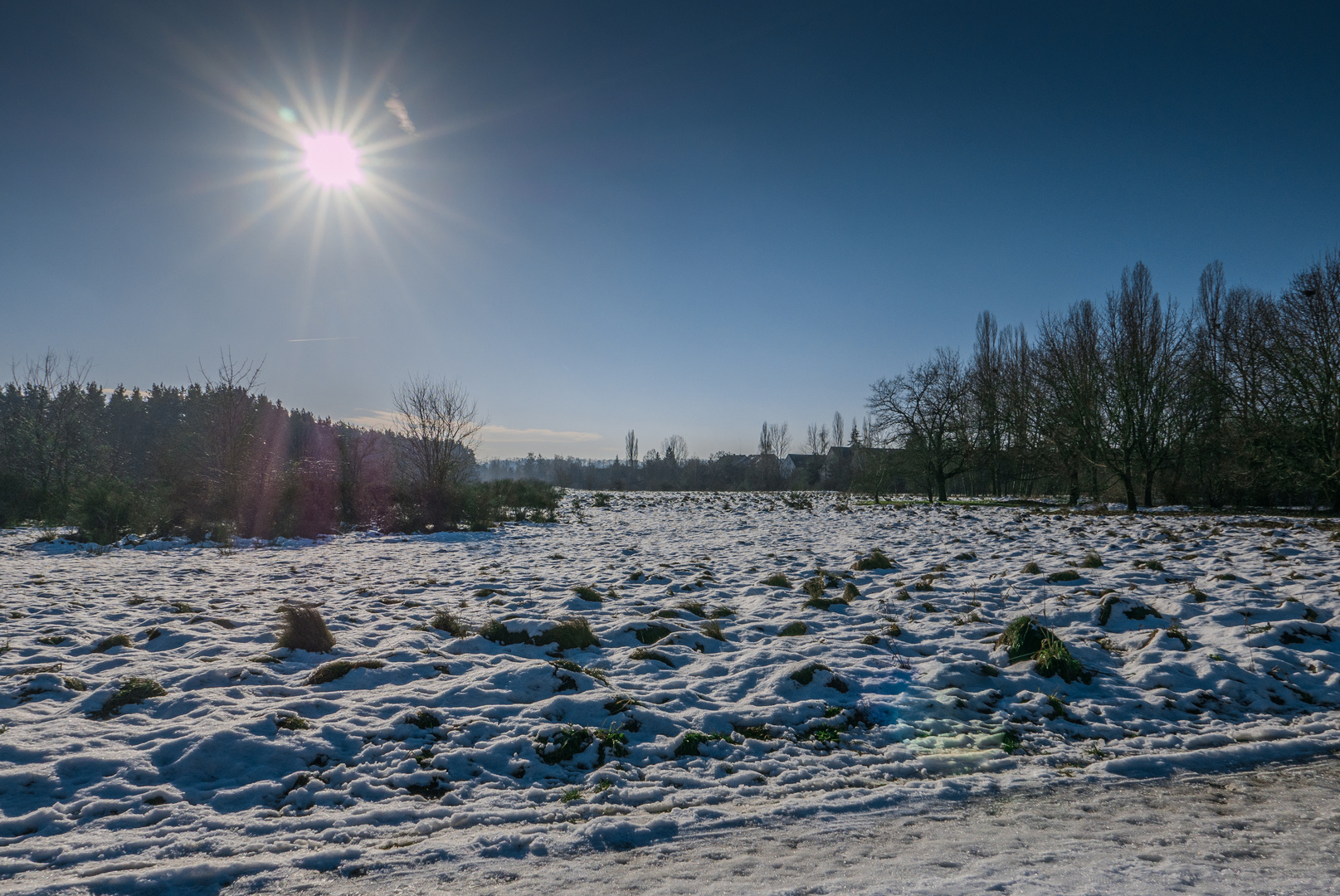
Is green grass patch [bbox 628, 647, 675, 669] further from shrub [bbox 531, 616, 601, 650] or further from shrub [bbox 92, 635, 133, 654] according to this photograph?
shrub [bbox 92, 635, 133, 654]

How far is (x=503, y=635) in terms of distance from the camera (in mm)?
5160

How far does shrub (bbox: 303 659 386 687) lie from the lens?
→ 13.3 feet

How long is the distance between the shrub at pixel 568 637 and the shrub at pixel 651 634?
15.6 inches

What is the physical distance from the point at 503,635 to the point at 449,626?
0.63m

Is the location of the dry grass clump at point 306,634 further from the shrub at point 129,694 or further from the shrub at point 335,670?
the shrub at point 129,694

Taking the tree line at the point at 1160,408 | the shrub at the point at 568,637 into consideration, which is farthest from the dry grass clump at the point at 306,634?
the tree line at the point at 1160,408

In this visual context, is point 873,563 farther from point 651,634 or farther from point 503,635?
point 503,635

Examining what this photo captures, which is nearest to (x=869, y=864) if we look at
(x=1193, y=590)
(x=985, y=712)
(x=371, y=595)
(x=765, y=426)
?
(x=985, y=712)

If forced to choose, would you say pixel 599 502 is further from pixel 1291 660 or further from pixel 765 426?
pixel 765 426

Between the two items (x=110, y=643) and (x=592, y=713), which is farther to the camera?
(x=110, y=643)

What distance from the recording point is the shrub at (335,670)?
4.05m

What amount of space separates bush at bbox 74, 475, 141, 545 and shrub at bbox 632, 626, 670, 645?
13.4 meters

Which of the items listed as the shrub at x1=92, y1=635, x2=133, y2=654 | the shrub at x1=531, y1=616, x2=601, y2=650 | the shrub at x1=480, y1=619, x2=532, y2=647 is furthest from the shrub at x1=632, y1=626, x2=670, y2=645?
the shrub at x1=92, y1=635, x2=133, y2=654

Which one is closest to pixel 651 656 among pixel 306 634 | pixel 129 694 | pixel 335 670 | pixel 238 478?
pixel 335 670
